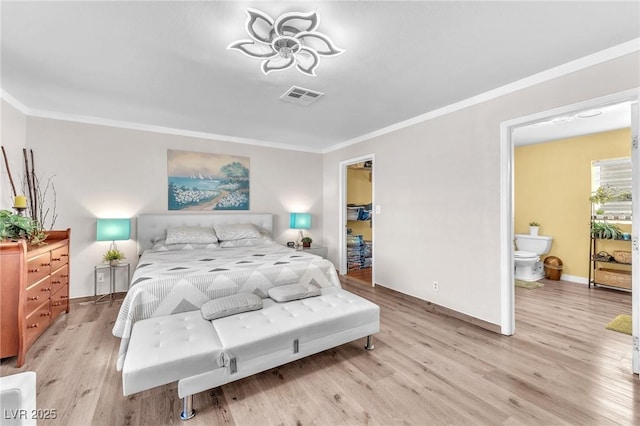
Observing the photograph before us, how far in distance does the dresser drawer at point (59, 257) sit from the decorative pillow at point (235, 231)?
1698 mm

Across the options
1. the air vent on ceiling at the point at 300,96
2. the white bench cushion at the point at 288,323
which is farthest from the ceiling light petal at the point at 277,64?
the white bench cushion at the point at 288,323

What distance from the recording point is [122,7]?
1.66 metres

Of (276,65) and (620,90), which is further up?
(276,65)

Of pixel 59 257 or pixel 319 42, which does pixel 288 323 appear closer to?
pixel 319 42

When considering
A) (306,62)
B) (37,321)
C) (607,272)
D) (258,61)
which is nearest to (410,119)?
(306,62)

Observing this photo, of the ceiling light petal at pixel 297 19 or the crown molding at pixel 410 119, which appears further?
the crown molding at pixel 410 119

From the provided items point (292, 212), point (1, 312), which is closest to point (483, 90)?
point (292, 212)

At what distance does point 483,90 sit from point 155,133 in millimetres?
4337

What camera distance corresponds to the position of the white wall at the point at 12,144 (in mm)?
2889

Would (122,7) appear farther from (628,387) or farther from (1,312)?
(628,387)

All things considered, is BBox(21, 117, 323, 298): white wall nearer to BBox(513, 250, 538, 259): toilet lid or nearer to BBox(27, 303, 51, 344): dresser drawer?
BBox(27, 303, 51, 344): dresser drawer

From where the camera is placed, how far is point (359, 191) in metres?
5.86

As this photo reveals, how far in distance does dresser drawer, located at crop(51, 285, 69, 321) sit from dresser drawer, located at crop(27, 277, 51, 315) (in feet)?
0.67

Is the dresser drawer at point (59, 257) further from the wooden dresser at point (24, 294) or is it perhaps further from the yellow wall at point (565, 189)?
the yellow wall at point (565, 189)
